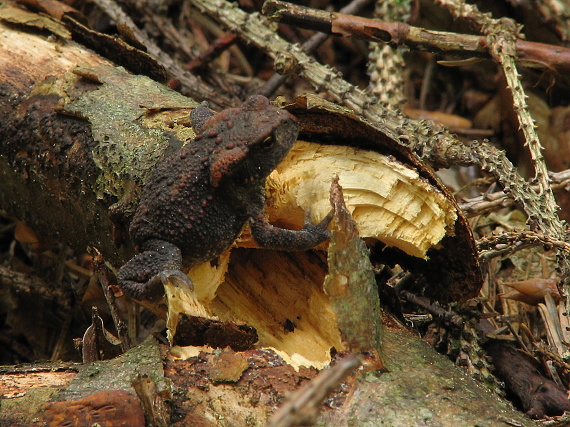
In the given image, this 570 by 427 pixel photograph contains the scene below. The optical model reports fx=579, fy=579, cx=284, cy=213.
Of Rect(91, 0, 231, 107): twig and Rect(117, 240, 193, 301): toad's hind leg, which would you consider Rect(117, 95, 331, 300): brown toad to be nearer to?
Rect(117, 240, 193, 301): toad's hind leg

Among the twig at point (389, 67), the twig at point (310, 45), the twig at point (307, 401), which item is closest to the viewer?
the twig at point (307, 401)

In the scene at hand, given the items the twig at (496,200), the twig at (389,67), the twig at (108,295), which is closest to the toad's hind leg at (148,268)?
the twig at (108,295)

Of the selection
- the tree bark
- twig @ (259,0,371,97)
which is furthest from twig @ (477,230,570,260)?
twig @ (259,0,371,97)

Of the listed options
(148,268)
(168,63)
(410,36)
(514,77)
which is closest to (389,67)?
(410,36)

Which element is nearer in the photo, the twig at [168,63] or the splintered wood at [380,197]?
the splintered wood at [380,197]

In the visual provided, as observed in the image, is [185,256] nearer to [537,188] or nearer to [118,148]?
[118,148]

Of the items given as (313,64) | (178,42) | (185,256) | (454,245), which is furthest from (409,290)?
(178,42)

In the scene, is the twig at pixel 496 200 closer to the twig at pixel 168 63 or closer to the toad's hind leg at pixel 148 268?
the toad's hind leg at pixel 148 268
